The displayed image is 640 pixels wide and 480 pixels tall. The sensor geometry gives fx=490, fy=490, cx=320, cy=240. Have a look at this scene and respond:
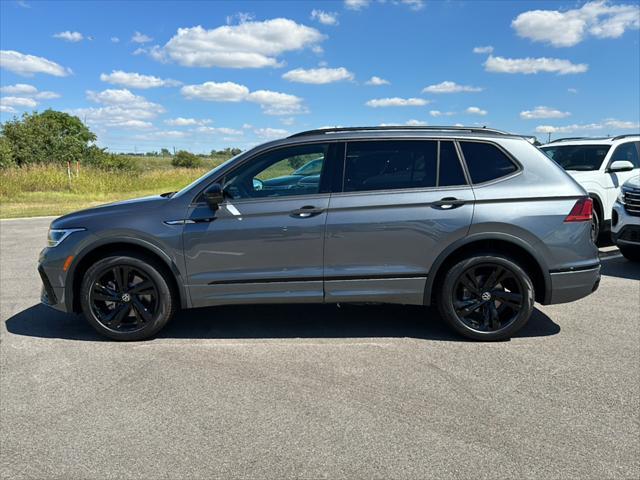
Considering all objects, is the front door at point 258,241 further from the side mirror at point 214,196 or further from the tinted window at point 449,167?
the tinted window at point 449,167

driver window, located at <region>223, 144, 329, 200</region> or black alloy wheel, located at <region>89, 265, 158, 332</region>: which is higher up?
driver window, located at <region>223, 144, 329, 200</region>

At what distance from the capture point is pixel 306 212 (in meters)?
4.18

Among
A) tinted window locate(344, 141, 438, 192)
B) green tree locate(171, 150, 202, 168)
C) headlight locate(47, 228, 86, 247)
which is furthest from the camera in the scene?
green tree locate(171, 150, 202, 168)

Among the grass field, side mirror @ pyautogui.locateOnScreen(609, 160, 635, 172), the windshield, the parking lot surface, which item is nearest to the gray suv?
the parking lot surface

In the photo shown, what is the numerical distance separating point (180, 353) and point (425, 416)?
213 centimetres

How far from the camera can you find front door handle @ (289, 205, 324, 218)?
4176 millimetres

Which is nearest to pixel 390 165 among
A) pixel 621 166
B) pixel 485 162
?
pixel 485 162

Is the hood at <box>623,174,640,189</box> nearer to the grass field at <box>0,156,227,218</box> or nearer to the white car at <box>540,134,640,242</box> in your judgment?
the white car at <box>540,134,640,242</box>

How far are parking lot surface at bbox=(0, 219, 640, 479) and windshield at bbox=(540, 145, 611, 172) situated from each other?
4.29m

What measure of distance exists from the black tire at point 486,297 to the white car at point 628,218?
3413 millimetres

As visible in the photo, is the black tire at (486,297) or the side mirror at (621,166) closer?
the black tire at (486,297)

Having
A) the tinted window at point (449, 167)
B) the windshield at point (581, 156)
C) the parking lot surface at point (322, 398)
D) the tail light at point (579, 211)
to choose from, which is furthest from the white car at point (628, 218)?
the tinted window at point (449, 167)

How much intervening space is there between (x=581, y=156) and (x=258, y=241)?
718 cm

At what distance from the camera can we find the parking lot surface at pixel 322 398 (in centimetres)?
264
